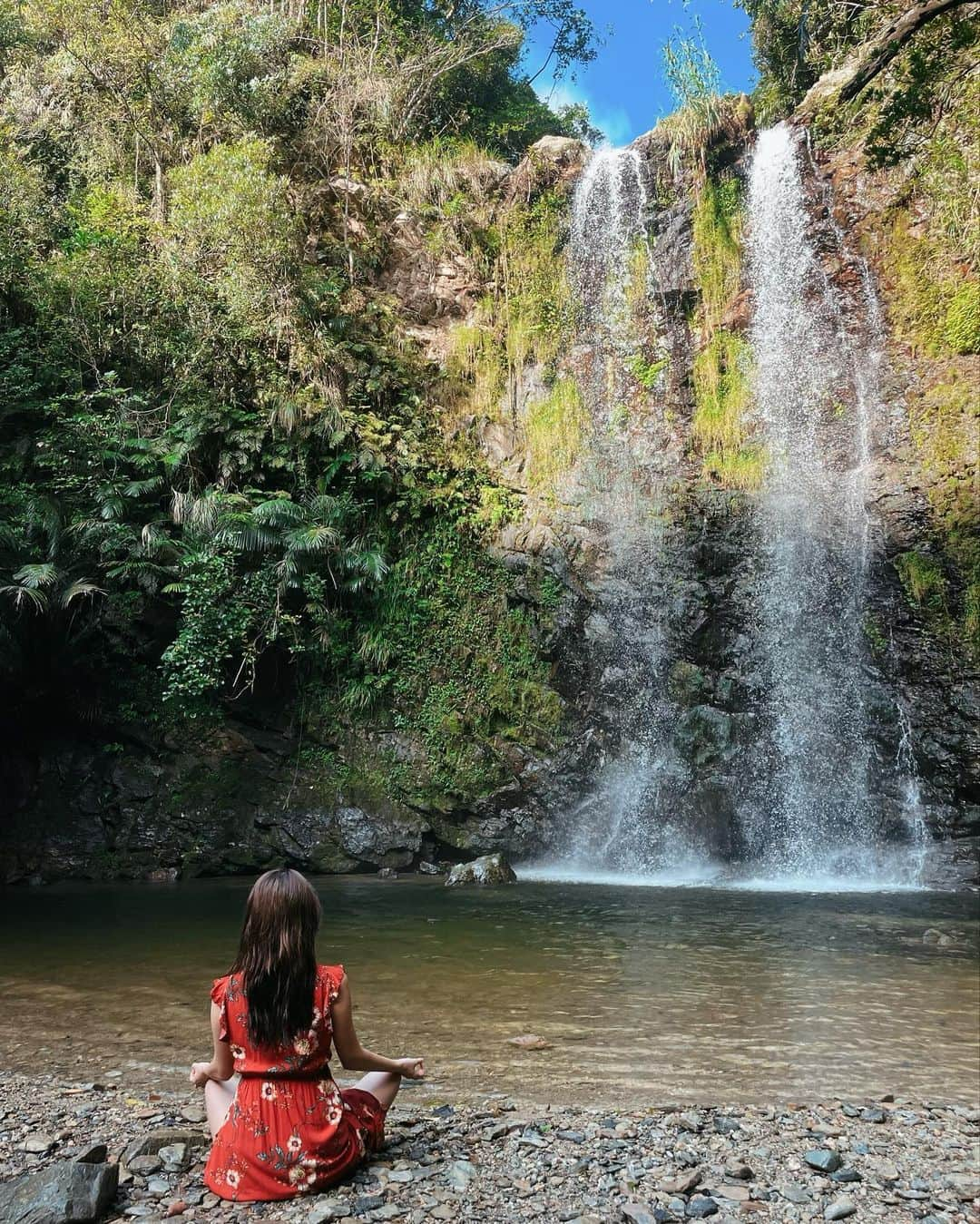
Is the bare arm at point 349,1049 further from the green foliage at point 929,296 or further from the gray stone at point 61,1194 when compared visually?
the green foliage at point 929,296

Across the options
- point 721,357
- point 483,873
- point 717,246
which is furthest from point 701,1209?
point 717,246

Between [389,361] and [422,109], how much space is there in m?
6.92

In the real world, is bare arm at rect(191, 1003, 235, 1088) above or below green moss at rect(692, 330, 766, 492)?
below

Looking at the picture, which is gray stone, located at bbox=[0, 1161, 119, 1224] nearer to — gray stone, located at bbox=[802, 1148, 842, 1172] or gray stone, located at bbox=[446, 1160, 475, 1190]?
gray stone, located at bbox=[446, 1160, 475, 1190]

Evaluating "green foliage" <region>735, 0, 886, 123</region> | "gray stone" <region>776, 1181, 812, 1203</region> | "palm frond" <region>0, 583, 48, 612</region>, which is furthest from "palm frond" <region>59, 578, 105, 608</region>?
"green foliage" <region>735, 0, 886, 123</region>

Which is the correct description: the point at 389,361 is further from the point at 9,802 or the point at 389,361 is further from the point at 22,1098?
the point at 22,1098

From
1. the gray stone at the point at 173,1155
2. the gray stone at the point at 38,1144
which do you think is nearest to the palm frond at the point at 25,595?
the gray stone at the point at 38,1144

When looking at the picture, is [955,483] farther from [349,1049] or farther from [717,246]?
[349,1049]

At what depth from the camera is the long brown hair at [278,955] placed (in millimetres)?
2713

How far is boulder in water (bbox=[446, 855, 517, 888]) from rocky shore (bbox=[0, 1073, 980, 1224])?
664 cm

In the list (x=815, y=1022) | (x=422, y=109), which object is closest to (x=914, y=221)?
(x=422, y=109)

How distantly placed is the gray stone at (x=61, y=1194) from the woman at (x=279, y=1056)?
0.32 m

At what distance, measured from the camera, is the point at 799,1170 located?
10.2 feet

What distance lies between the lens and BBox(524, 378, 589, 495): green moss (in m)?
14.2
